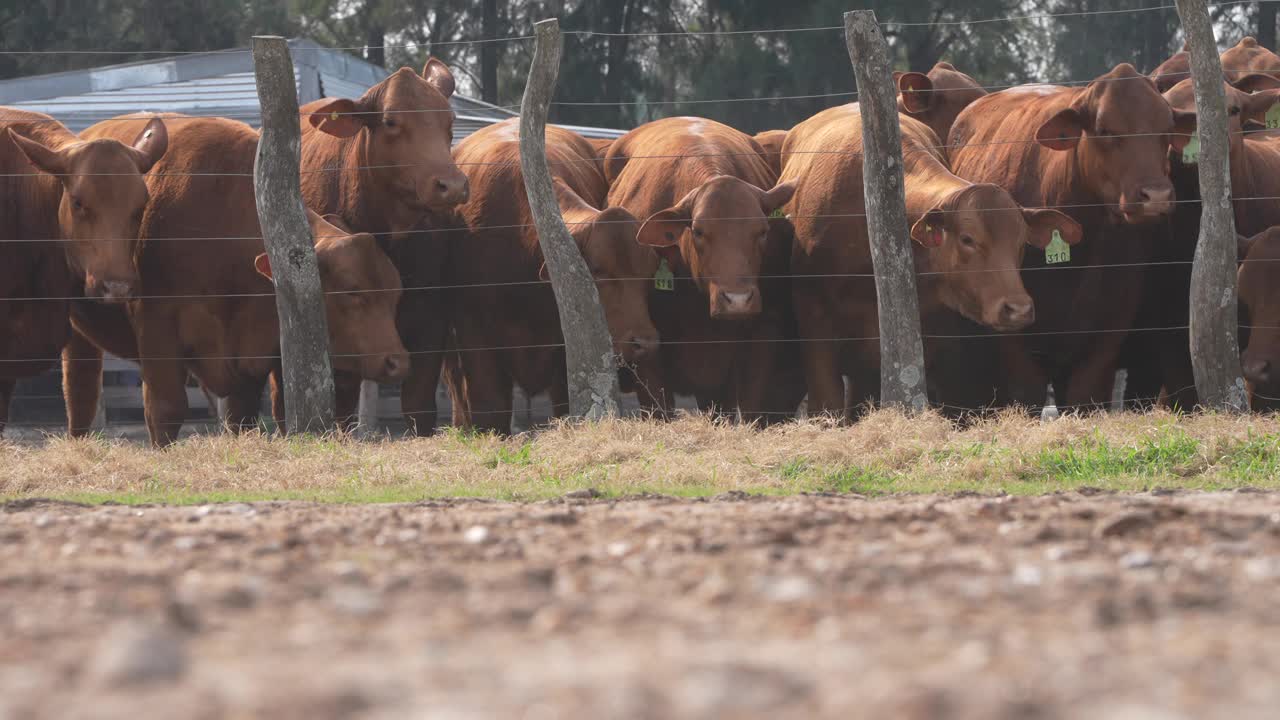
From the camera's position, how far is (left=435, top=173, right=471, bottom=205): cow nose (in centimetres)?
981

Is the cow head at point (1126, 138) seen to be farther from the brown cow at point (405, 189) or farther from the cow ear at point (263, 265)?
the cow ear at point (263, 265)

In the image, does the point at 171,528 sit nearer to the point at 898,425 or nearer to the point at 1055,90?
the point at 898,425

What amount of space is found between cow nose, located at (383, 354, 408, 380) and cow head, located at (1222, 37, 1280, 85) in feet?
19.8

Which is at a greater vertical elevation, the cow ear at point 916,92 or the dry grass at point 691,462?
the cow ear at point 916,92

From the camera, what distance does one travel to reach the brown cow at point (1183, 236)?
10195mm

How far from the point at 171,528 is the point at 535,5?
50.0 feet

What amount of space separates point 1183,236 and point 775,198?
8.28 ft

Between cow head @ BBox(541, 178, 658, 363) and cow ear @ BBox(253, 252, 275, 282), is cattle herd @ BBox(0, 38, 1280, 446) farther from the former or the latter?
cow ear @ BBox(253, 252, 275, 282)

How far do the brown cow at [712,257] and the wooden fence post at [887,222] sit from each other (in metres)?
0.78

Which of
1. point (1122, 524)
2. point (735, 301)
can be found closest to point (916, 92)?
point (735, 301)

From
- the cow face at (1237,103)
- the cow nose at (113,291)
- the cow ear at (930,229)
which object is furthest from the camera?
the cow face at (1237,103)

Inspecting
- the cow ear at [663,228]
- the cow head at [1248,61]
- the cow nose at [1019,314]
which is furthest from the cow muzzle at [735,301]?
the cow head at [1248,61]

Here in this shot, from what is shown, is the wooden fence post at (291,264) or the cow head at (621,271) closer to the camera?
the wooden fence post at (291,264)

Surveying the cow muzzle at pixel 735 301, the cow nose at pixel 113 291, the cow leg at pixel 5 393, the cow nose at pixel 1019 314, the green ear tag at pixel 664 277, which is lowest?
the cow leg at pixel 5 393
